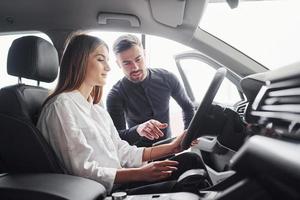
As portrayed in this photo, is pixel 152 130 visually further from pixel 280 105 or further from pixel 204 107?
pixel 280 105

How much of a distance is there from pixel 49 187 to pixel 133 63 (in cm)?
142

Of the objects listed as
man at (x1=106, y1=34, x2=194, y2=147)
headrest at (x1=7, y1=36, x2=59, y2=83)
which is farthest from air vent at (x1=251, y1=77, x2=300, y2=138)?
man at (x1=106, y1=34, x2=194, y2=147)

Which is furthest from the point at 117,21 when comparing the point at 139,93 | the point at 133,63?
the point at 139,93

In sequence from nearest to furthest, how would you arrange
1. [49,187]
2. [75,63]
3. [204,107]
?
[49,187] → [204,107] → [75,63]

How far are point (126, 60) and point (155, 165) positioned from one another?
1.17 metres

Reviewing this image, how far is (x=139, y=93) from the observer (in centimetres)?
281

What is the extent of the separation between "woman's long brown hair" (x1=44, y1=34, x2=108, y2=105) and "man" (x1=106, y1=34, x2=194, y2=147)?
2.52 ft

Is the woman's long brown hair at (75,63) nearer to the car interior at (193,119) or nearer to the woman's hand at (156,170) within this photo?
the car interior at (193,119)

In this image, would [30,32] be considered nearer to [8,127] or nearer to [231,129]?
[8,127]

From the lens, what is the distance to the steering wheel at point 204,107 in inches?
56.5

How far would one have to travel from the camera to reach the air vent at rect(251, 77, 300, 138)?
3.36 ft

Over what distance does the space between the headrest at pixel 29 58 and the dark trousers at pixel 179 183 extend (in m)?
0.69

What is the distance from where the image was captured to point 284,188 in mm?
633


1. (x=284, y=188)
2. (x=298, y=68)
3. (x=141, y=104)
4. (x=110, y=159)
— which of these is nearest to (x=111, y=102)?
(x=141, y=104)
